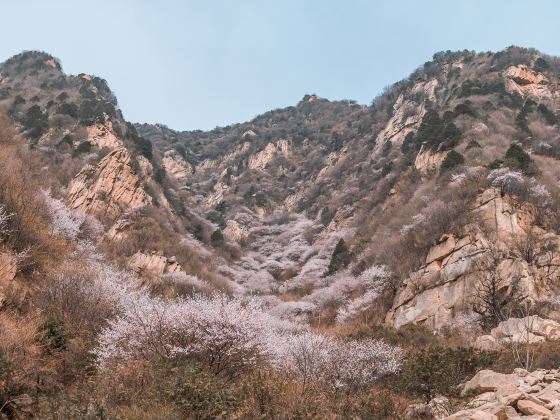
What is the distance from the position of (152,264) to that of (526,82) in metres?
52.5

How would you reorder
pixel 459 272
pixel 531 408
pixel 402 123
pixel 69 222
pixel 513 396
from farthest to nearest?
pixel 402 123 → pixel 69 222 → pixel 459 272 → pixel 513 396 → pixel 531 408

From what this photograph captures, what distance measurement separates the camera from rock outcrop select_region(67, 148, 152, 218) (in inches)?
1451

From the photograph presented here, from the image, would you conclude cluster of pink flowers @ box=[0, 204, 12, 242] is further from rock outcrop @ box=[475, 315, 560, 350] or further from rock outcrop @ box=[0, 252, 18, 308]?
rock outcrop @ box=[475, 315, 560, 350]

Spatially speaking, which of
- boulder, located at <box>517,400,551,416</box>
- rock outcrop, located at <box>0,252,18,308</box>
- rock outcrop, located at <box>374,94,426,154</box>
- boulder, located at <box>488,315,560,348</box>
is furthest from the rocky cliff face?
rock outcrop, located at <box>0,252,18,308</box>

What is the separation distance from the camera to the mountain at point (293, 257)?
39.0 feet

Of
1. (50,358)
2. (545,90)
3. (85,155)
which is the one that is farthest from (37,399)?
(545,90)

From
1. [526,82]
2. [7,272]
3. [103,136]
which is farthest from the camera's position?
[526,82]

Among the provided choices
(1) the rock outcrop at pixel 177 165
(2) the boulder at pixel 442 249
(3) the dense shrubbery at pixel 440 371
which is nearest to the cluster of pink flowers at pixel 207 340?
(3) the dense shrubbery at pixel 440 371

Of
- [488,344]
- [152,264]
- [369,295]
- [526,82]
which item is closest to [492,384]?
[488,344]

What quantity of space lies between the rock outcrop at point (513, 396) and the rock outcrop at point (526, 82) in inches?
2032

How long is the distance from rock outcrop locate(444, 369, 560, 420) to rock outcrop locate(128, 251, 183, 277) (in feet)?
88.3

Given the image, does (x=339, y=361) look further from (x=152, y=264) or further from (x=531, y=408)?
(x=152, y=264)

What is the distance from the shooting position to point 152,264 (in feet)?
112

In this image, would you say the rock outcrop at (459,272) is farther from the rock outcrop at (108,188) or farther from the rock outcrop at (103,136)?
the rock outcrop at (103,136)
